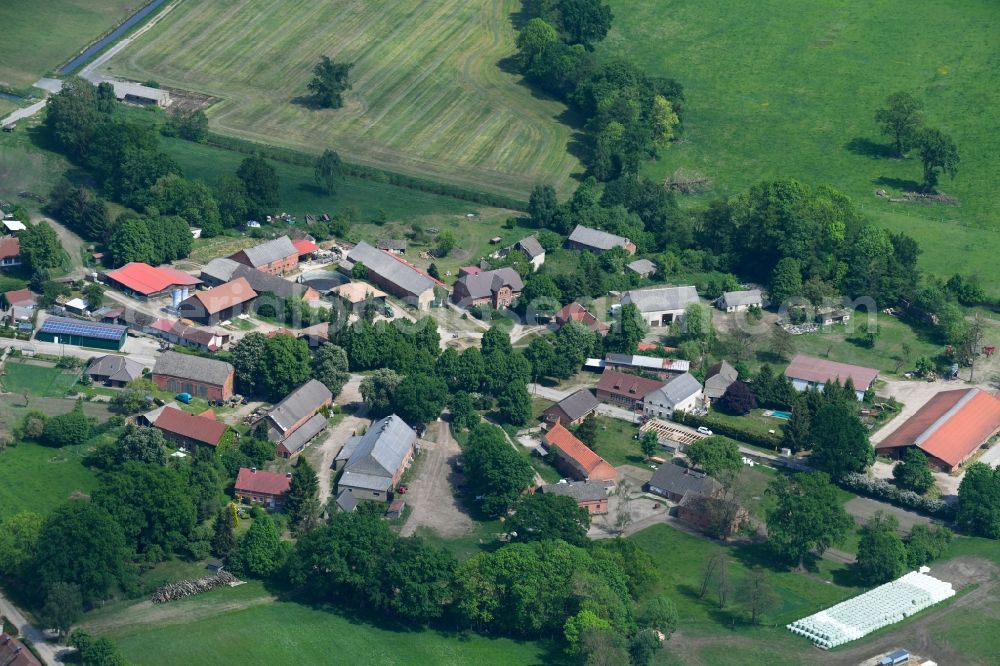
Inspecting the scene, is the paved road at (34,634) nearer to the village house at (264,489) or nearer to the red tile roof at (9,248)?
the village house at (264,489)

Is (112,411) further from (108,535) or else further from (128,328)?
(108,535)

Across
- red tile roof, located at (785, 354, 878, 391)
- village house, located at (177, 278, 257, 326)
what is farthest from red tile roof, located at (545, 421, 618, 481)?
village house, located at (177, 278, 257, 326)

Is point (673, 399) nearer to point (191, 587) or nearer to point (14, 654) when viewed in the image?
point (191, 587)

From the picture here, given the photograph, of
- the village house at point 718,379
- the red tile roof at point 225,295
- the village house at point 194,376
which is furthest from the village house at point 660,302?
the village house at point 194,376

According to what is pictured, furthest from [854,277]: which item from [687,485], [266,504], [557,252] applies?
[266,504]

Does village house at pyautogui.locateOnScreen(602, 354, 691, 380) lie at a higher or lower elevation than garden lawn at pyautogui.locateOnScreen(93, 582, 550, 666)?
lower

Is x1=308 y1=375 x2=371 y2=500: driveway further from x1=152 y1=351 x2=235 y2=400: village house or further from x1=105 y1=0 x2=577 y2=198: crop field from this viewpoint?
x1=105 y1=0 x2=577 y2=198: crop field
